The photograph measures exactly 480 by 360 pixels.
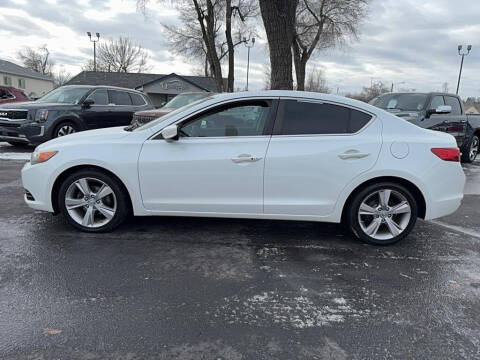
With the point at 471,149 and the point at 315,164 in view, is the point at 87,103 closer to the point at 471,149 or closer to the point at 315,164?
the point at 315,164

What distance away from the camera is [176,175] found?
3.91 meters

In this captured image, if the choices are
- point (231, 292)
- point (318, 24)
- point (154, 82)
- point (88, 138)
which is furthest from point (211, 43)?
point (231, 292)

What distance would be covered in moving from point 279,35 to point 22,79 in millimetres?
49249

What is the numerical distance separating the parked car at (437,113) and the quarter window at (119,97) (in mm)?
6978

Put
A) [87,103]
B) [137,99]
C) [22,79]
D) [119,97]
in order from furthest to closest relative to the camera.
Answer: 1. [22,79]
2. [137,99]
3. [119,97]
4. [87,103]

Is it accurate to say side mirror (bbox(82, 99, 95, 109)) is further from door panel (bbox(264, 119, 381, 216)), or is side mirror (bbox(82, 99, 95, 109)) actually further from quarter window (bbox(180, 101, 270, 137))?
door panel (bbox(264, 119, 381, 216))

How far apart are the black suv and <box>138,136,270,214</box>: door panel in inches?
262

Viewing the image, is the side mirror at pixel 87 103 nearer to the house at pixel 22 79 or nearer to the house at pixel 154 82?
the house at pixel 154 82

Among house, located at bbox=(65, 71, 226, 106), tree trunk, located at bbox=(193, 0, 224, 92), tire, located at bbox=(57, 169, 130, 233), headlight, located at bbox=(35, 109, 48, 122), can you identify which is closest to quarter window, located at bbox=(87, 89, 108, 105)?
headlight, located at bbox=(35, 109, 48, 122)

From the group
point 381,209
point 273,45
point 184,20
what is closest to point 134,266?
point 381,209

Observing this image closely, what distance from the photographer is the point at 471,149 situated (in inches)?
411

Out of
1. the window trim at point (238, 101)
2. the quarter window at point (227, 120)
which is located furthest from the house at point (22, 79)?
the quarter window at point (227, 120)

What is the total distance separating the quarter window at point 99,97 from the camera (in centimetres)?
1026

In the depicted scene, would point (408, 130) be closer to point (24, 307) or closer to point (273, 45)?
point (24, 307)
